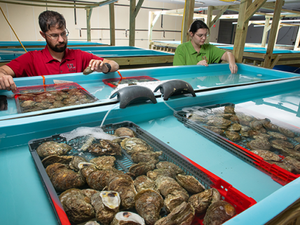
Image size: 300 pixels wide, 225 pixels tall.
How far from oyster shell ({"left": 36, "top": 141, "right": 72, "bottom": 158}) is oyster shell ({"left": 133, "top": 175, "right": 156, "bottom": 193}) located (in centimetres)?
34

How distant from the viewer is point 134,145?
915 mm

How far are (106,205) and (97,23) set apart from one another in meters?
8.89

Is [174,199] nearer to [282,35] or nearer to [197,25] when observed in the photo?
[197,25]

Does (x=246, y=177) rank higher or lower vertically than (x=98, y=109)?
lower

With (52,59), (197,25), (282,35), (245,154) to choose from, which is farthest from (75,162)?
(282,35)

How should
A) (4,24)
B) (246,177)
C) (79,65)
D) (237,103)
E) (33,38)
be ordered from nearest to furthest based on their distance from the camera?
(246,177)
(237,103)
(79,65)
(4,24)
(33,38)

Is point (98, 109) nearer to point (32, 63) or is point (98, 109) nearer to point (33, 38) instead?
point (32, 63)

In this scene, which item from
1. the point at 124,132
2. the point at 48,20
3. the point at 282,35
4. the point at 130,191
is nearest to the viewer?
the point at 130,191

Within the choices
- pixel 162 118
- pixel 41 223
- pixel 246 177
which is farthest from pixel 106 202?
pixel 162 118

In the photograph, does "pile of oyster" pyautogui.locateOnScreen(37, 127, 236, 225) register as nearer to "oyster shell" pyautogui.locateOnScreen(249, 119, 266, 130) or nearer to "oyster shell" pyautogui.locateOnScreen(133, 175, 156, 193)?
"oyster shell" pyautogui.locateOnScreen(133, 175, 156, 193)

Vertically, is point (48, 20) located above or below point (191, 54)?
above

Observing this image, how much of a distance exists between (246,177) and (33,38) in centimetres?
849

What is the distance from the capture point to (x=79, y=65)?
7.13ft

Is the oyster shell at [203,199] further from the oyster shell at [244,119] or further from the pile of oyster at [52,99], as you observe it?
the pile of oyster at [52,99]
